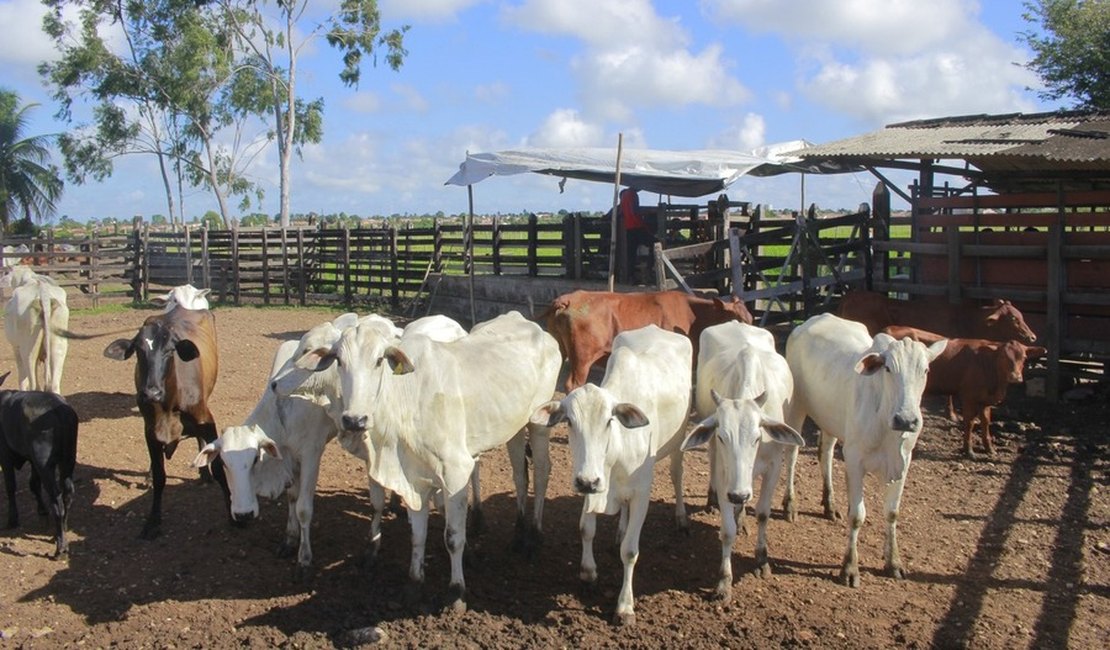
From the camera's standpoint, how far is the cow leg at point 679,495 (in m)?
7.30

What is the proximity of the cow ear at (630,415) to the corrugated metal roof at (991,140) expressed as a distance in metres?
6.63

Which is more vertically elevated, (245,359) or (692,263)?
(692,263)

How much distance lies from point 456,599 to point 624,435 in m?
→ 1.44

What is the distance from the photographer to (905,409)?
620 centimetres

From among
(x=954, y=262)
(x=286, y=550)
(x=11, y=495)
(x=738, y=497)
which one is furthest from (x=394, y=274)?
(x=738, y=497)

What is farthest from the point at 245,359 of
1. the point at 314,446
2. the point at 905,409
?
the point at 905,409

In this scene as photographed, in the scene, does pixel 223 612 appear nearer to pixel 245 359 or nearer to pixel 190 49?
pixel 245 359

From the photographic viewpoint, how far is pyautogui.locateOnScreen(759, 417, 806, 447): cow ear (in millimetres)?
6078

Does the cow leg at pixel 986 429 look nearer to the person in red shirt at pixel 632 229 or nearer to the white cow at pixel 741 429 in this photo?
the white cow at pixel 741 429

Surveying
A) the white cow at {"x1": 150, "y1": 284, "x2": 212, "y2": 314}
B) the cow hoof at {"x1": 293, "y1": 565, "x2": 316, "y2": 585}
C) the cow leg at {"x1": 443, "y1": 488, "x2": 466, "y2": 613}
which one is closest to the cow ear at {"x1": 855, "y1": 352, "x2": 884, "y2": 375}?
the cow leg at {"x1": 443, "y1": 488, "x2": 466, "y2": 613}

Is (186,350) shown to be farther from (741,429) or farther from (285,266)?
(285,266)

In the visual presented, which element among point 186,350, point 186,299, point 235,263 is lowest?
point 186,350

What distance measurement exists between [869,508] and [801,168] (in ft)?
24.3

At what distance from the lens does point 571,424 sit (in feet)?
19.4
